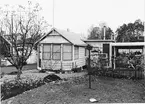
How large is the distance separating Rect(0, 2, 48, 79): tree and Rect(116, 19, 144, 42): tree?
21.0m

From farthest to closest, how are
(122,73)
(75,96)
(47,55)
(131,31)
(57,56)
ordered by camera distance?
(131,31) → (47,55) → (57,56) → (122,73) → (75,96)

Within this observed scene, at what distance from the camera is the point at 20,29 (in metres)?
9.39

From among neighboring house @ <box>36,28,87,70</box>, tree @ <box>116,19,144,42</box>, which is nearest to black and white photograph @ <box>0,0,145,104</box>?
neighboring house @ <box>36,28,87,70</box>

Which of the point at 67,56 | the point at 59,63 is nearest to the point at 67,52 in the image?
the point at 67,56

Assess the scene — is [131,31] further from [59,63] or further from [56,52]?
[59,63]

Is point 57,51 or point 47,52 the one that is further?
point 47,52

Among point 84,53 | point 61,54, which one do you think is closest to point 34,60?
point 84,53

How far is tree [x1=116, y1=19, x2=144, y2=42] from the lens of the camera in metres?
28.2

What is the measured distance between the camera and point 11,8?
32.9ft

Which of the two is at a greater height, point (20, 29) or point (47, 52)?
point (20, 29)

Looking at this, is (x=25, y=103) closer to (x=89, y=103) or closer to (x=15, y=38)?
(x=89, y=103)

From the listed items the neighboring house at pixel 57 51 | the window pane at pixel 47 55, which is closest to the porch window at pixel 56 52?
the neighboring house at pixel 57 51

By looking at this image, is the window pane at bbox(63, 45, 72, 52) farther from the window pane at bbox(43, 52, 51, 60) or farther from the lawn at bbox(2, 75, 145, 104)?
the lawn at bbox(2, 75, 145, 104)

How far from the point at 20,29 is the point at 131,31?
24.3 meters
